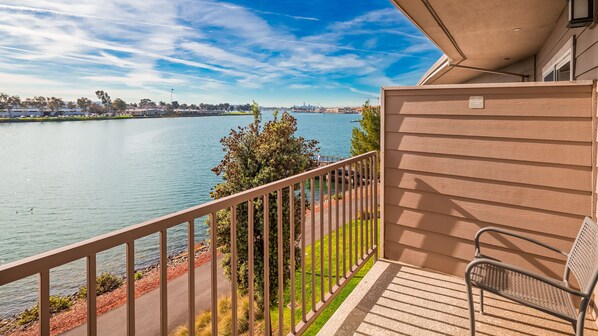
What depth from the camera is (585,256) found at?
1625 millimetres

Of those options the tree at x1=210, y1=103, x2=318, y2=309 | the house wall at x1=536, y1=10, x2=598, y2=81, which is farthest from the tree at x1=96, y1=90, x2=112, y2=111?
the house wall at x1=536, y1=10, x2=598, y2=81

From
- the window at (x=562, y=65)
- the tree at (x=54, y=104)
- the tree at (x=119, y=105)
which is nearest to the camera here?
the window at (x=562, y=65)

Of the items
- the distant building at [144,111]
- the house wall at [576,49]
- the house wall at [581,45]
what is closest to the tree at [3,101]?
the distant building at [144,111]

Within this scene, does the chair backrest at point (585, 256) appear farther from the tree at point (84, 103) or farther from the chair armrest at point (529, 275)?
the tree at point (84, 103)

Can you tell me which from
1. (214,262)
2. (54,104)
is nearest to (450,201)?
(214,262)

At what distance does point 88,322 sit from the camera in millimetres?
893

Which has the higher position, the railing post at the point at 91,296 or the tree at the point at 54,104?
the tree at the point at 54,104

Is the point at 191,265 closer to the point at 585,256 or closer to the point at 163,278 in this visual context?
the point at 163,278

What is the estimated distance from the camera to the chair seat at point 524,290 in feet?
4.86

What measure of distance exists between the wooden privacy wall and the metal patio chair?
0.62 meters

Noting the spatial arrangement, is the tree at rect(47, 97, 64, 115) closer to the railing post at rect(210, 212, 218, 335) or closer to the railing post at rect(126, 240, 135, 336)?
the railing post at rect(210, 212, 218, 335)

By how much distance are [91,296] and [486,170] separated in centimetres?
253

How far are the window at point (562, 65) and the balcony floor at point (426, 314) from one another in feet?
6.47

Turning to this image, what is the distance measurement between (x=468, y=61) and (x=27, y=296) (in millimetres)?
19491
